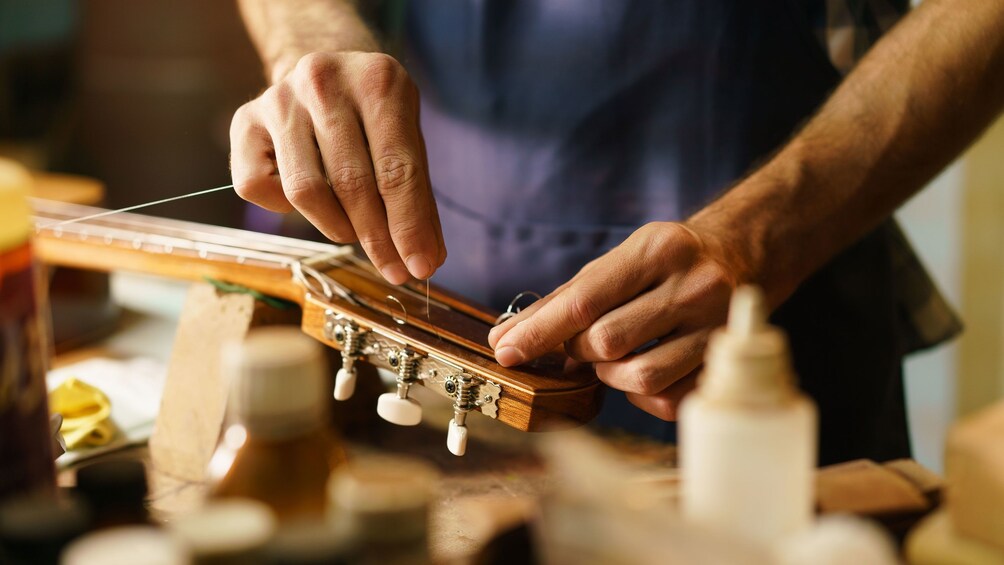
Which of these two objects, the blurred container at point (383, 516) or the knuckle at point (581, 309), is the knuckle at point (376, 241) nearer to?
the knuckle at point (581, 309)

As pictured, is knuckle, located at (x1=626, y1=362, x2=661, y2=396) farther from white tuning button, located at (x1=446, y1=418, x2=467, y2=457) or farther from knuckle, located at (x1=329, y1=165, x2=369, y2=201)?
knuckle, located at (x1=329, y1=165, x2=369, y2=201)

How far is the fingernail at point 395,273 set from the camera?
1099 mm

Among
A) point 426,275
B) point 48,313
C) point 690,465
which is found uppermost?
point 690,465

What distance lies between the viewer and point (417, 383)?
3.50 ft

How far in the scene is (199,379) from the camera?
1219mm

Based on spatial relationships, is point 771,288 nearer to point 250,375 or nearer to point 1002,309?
point 250,375

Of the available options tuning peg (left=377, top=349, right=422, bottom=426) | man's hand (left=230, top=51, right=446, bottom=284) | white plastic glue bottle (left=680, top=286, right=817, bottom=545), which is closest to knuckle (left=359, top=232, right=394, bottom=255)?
man's hand (left=230, top=51, right=446, bottom=284)

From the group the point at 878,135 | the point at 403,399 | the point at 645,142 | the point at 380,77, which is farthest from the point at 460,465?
the point at 878,135

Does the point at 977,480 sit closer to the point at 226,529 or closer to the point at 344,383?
the point at 226,529

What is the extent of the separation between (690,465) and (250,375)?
24 cm

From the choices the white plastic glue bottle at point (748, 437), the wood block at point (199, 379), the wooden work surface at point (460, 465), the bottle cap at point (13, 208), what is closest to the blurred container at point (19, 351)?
the bottle cap at point (13, 208)

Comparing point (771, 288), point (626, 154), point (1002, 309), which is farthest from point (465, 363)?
point (1002, 309)

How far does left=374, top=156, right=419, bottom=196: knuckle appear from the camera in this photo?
3.37 ft

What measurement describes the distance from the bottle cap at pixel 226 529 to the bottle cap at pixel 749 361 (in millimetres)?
242
